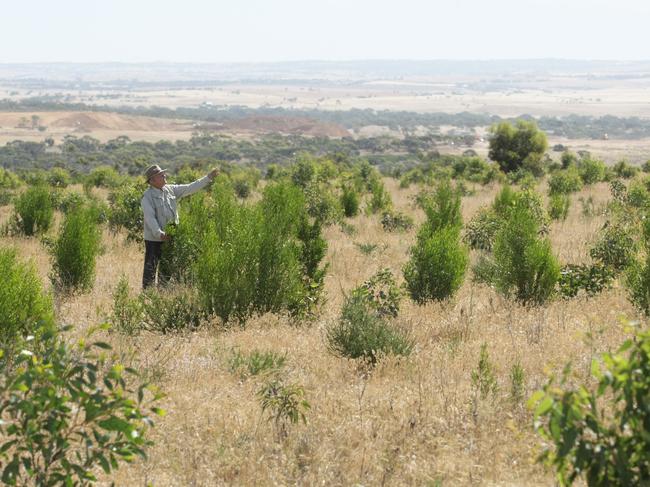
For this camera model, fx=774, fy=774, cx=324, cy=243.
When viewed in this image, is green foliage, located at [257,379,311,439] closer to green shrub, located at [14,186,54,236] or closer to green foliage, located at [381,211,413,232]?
green shrub, located at [14,186,54,236]

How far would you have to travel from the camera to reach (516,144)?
37531 millimetres

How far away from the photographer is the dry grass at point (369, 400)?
4582 mm

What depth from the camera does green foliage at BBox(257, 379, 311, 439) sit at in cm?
503

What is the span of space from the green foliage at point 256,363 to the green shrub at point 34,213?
30.6ft

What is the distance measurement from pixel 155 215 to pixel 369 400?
465cm

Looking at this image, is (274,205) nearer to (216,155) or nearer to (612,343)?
(612,343)

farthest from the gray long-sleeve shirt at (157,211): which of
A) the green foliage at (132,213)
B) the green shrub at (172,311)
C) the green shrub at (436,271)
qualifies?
the green foliage at (132,213)

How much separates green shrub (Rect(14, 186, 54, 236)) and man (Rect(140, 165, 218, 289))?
19.6 feet

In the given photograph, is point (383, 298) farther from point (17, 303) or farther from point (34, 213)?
point (34, 213)

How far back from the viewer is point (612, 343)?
6609 mm

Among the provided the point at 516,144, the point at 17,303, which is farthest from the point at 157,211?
the point at 516,144

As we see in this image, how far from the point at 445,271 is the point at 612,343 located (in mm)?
2672

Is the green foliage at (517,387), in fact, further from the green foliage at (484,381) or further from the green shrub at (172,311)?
the green shrub at (172,311)

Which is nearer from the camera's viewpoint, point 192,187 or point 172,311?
point 172,311
